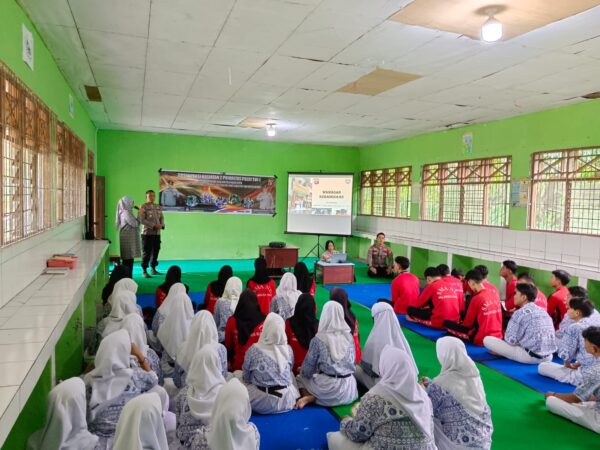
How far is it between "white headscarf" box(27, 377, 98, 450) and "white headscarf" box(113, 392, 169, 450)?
0.37m

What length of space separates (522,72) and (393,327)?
3262 millimetres

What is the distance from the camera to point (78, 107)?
697 cm

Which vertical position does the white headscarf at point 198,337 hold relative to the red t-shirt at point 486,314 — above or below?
above

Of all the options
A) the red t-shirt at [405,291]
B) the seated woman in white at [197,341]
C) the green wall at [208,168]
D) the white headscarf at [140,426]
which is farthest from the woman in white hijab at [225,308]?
the green wall at [208,168]

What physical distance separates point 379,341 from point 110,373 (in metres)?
2.19

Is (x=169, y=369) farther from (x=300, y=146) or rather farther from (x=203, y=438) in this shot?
(x=300, y=146)

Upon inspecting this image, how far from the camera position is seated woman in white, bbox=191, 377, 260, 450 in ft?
6.63

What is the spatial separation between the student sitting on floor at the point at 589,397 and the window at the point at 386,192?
6812 millimetres

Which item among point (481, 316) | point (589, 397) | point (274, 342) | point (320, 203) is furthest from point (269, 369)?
point (320, 203)

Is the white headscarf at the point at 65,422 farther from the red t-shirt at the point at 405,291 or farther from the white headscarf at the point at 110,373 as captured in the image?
the red t-shirt at the point at 405,291

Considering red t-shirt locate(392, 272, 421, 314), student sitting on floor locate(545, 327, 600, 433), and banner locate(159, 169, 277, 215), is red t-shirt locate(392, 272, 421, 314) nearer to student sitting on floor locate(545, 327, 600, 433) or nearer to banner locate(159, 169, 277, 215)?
student sitting on floor locate(545, 327, 600, 433)

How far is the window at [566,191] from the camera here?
610 cm

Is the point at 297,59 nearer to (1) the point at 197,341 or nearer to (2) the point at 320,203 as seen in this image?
(1) the point at 197,341

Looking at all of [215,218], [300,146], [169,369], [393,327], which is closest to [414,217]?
[300,146]
